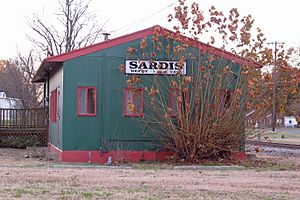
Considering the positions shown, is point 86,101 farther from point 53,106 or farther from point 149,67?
point 53,106

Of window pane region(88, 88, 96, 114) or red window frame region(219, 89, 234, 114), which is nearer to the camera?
red window frame region(219, 89, 234, 114)

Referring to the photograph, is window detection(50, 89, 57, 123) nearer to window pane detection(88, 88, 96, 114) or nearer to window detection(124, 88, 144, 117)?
window pane detection(88, 88, 96, 114)

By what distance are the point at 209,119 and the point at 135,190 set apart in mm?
8159

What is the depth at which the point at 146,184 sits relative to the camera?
12.8m

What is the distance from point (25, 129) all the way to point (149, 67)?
955cm

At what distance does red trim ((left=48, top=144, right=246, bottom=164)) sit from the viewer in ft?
65.0

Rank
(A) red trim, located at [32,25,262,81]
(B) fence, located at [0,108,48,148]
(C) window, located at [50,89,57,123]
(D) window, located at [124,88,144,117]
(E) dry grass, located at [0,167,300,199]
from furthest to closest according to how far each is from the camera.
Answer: (B) fence, located at [0,108,48,148]
(C) window, located at [50,89,57,123]
(D) window, located at [124,88,144,117]
(A) red trim, located at [32,25,262,81]
(E) dry grass, located at [0,167,300,199]

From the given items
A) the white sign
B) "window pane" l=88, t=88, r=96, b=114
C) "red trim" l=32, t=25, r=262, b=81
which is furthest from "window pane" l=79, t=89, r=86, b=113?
the white sign

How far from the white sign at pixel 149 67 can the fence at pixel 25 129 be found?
8430mm

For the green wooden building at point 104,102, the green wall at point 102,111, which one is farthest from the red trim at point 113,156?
the green wall at point 102,111

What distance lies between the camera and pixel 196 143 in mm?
19406

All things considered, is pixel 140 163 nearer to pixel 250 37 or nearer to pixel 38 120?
pixel 250 37

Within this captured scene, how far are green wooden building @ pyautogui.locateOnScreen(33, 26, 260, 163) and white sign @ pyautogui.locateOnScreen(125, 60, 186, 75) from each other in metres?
0.03

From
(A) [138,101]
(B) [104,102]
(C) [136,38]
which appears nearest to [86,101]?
(B) [104,102]
